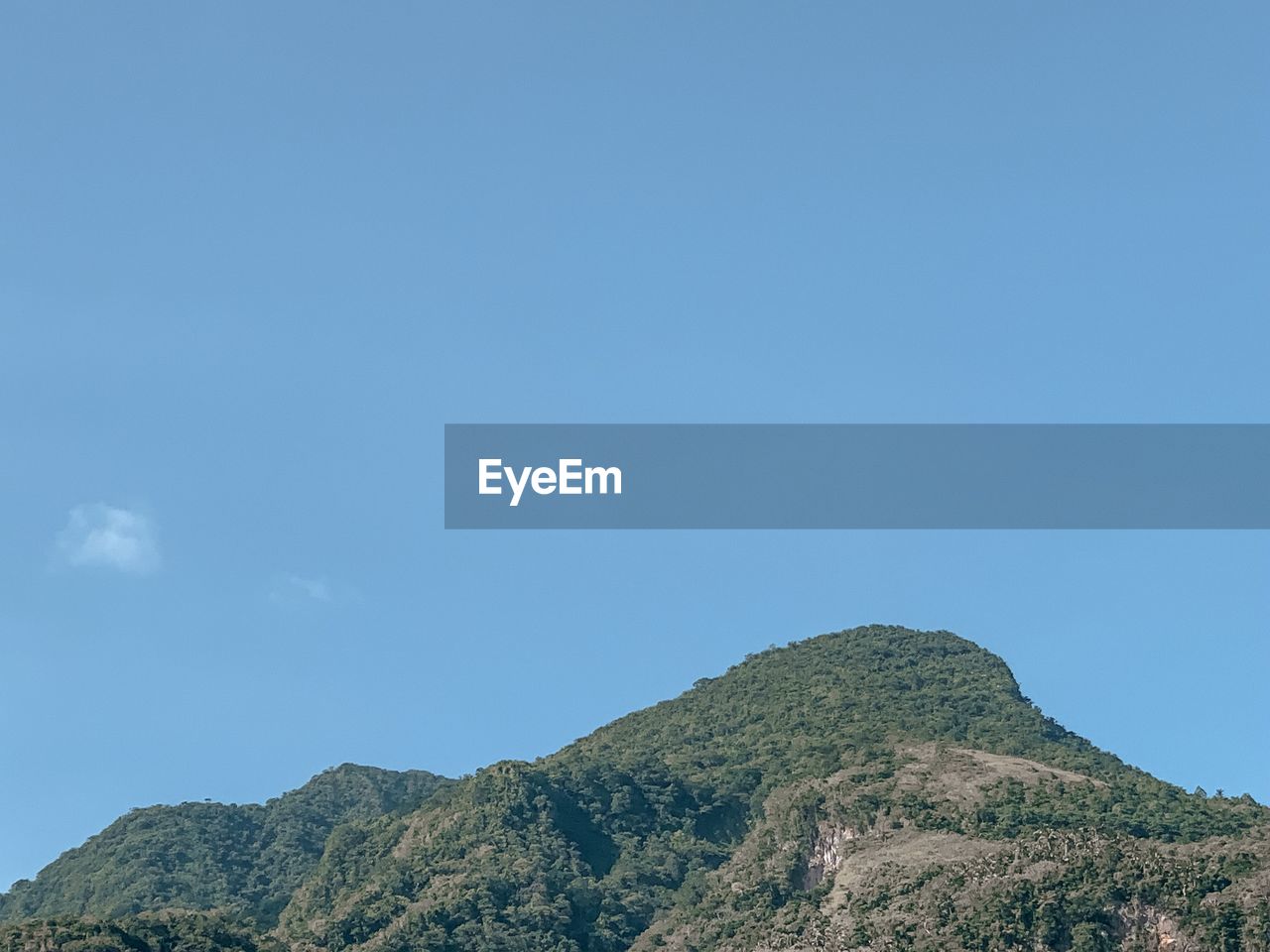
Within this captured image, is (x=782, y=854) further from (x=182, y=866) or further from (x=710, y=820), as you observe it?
(x=182, y=866)

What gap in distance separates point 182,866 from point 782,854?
251ft

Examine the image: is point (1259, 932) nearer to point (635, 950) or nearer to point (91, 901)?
point (635, 950)

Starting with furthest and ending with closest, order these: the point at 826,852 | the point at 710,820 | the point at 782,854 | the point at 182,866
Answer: the point at 182,866
the point at 710,820
the point at 782,854
the point at 826,852

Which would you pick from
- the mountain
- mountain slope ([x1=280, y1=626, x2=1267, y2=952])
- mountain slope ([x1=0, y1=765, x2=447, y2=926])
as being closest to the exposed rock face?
the mountain

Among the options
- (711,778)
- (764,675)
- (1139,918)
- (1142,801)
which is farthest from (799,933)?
(764,675)

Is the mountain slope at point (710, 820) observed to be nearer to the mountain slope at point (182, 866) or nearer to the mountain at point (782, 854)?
the mountain at point (782, 854)

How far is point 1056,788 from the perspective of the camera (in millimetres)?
134500

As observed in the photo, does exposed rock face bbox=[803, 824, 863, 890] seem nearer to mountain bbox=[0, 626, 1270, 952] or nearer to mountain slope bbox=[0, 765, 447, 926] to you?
mountain bbox=[0, 626, 1270, 952]

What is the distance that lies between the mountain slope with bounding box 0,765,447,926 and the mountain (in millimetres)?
558

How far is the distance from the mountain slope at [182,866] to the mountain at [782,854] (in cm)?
56

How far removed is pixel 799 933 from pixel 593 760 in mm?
48948

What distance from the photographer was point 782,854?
436 ft

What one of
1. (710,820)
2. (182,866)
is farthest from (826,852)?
(182,866)

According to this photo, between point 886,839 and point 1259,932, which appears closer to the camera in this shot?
point 1259,932
